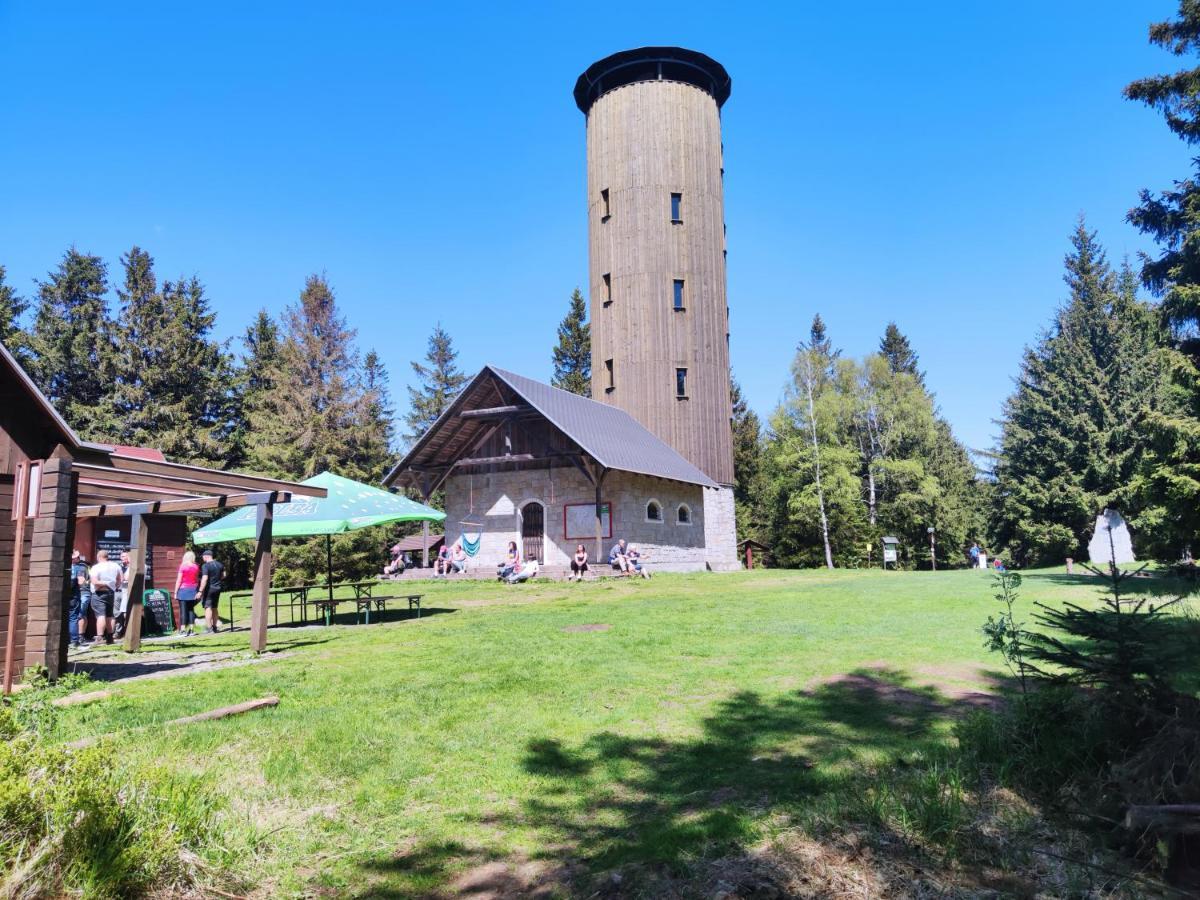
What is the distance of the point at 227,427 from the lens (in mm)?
41281

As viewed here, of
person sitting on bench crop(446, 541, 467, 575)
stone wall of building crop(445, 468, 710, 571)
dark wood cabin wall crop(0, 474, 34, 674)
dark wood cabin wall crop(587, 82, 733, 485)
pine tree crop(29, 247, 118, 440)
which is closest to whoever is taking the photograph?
dark wood cabin wall crop(0, 474, 34, 674)

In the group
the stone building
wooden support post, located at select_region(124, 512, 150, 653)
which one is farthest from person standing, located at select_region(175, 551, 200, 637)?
the stone building

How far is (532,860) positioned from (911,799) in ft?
6.48

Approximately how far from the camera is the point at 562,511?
26141mm

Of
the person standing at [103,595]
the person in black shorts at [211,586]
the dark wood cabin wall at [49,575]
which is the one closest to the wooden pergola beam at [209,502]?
the dark wood cabin wall at [49,575]

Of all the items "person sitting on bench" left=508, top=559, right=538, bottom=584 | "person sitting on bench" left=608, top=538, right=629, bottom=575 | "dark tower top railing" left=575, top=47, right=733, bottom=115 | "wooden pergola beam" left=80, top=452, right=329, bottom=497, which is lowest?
"person sitting on bench" left=508, top=559, right=538, bottom=584

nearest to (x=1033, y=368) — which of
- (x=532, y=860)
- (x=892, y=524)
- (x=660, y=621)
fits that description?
(x=892, y=524)

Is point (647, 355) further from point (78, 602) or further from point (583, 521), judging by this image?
point (78, 602)

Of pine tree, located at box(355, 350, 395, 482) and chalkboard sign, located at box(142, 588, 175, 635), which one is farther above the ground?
pine tree, located at box(355, 350, 395, 482)

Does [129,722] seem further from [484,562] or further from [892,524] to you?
[892,524]

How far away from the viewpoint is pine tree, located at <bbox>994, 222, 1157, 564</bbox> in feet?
106

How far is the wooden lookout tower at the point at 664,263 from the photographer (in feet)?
103

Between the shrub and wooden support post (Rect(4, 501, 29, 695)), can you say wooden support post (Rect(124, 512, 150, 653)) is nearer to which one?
wooden support post (Rect(4, 501, 29, 695))

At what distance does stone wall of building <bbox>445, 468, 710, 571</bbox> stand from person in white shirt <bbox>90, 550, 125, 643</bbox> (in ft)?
40.1
